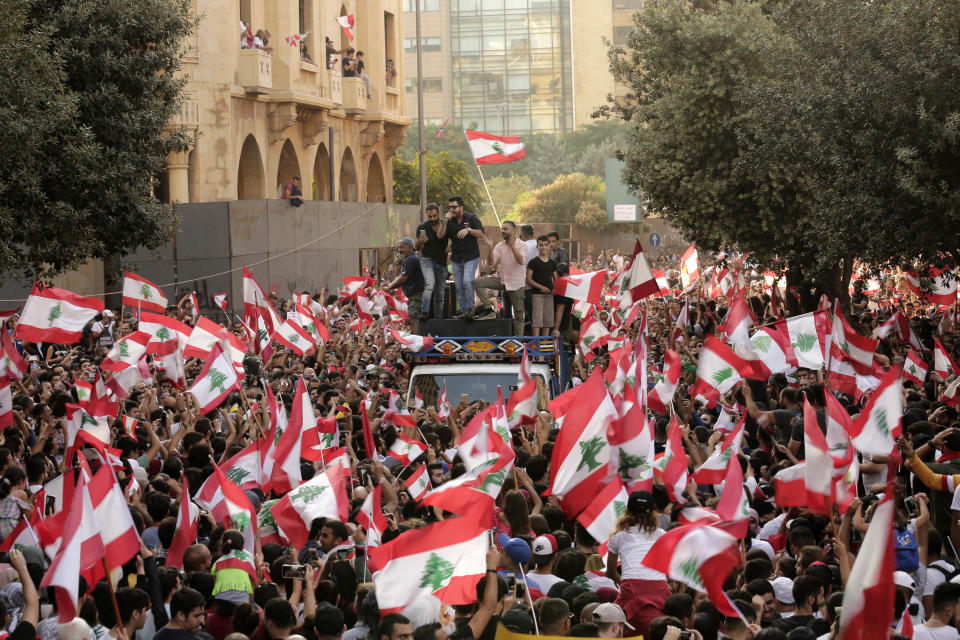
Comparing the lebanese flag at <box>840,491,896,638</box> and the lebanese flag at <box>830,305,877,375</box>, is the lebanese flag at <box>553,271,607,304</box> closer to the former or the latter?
the lebanese flag at <box>830,305,877,375</box>

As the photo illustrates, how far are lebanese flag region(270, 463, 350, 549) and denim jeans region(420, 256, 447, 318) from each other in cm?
685

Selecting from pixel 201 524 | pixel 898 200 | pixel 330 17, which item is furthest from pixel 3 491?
pixel 330 17

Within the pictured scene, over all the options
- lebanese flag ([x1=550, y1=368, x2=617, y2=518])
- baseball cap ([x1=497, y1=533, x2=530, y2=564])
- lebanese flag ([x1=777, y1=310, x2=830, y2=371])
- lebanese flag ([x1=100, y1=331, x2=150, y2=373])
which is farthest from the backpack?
lebanese flag ([x1=100, y1=331, x2=150, y2=373])

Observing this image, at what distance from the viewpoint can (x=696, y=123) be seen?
2522 cm

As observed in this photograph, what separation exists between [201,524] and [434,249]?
6.79 meters

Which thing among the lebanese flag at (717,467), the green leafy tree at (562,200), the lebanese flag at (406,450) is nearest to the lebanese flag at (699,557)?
the lebanese flag at (717,467)

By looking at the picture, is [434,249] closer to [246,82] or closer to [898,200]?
[898,200]

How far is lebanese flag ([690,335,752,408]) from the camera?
493 inches

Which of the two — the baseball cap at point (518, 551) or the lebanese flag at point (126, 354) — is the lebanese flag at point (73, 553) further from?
the lebanese flag at point (126, 354)

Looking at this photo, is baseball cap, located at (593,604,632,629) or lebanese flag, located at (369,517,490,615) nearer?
baseball cap, located at (593,604,632,629)

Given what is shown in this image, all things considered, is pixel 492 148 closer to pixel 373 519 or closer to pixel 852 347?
pixel 852 347

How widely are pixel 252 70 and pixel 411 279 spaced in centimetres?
2337

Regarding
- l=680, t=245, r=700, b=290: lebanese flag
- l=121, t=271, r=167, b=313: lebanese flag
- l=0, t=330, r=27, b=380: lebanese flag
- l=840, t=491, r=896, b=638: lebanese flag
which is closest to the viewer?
l=840, t=491, r=896, b=638: lebanese flag

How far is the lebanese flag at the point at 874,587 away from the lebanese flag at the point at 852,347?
869 centimetres
